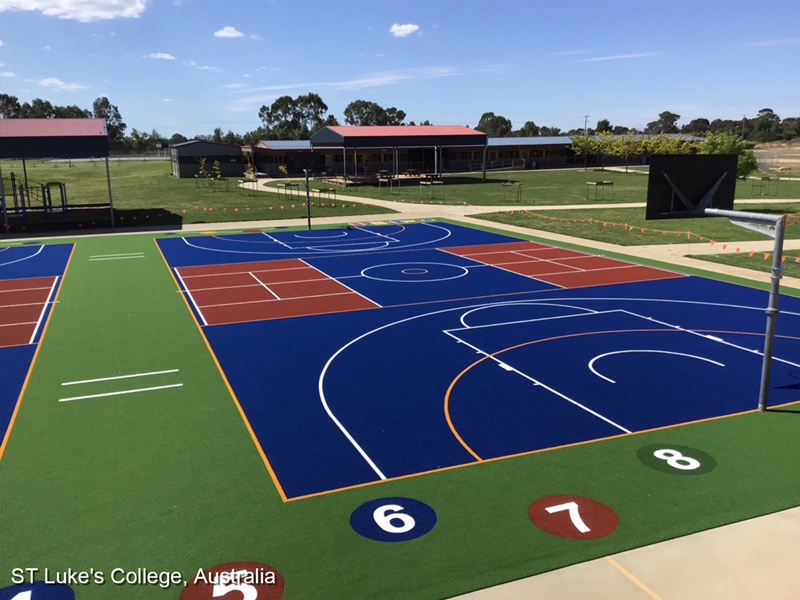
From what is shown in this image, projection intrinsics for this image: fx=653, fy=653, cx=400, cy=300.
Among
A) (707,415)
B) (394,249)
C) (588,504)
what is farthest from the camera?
(394,249)

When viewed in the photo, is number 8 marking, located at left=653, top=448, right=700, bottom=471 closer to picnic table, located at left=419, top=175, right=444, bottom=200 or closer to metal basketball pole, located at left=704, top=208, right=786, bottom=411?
metal basketball pole, located at left=704, top=208, right=786, bottom=411

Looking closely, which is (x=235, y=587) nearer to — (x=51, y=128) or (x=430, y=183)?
(x=51, y=128)

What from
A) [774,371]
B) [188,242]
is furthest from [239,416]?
[188,242]

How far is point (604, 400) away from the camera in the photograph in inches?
501

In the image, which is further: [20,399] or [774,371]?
[774,371]

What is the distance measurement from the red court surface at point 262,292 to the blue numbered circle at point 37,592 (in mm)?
11387

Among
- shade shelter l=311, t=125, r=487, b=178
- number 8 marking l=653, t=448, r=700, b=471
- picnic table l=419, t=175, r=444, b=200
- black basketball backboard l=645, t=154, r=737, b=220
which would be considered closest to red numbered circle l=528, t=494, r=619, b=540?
number 8 marking l=653, t=448, r=700, b=471

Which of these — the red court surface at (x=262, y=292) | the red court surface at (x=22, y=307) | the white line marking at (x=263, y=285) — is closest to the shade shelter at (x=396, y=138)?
the red court surface at (x=262, y=292)

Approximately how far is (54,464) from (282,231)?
93.1 feet

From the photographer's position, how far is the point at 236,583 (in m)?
7.54

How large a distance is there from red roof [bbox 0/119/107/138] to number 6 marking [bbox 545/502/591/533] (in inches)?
1421

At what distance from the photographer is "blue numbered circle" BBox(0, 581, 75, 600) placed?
7.29 metres

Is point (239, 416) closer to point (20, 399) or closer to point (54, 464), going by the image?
point (54, 464)

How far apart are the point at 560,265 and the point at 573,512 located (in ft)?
61.2
